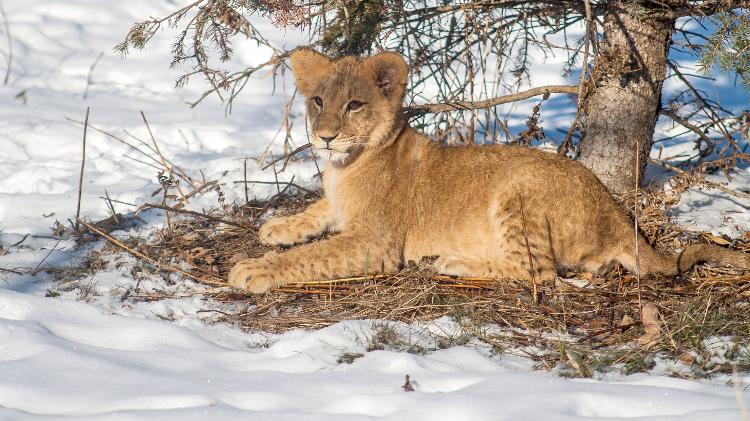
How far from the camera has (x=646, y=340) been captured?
3742 mm

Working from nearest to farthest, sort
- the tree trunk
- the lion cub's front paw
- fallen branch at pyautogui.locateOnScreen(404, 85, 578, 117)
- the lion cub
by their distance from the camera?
the lion cub's front paw, the lion cub, the tree trunk, fallen branch at pyautogui.locateOnScreen(404, 85, 578, 117)

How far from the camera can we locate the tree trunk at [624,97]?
5.53m

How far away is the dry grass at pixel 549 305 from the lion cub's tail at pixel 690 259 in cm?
7

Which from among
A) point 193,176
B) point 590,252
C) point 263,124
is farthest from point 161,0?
point 590,252

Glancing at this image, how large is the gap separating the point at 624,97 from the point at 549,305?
203 cm

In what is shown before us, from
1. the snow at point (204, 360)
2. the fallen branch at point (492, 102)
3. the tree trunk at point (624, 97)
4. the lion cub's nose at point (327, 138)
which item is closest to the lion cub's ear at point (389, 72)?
the lion cub's nose at point (327, 138)

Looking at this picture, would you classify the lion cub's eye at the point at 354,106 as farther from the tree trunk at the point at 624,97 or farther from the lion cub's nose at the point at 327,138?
the tree trunk at the point at 624,97

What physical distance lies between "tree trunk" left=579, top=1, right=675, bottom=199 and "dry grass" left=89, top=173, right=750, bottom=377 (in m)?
0.61

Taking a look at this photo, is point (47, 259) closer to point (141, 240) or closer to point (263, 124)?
point (141, 240)

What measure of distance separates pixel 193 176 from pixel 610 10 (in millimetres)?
3556

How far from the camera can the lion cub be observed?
4.72 meters

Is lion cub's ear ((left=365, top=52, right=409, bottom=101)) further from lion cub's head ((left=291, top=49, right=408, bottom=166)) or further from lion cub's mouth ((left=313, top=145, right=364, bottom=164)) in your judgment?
lion cub's mouth ((left=313, top=145, right=364, bottom=164))

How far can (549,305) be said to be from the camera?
13.9 ft

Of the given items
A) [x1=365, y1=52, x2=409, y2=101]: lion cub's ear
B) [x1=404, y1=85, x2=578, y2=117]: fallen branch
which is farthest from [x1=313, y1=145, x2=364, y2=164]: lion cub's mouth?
[x1=404, y1=85, x2=578, y2=117]: fallen branch
